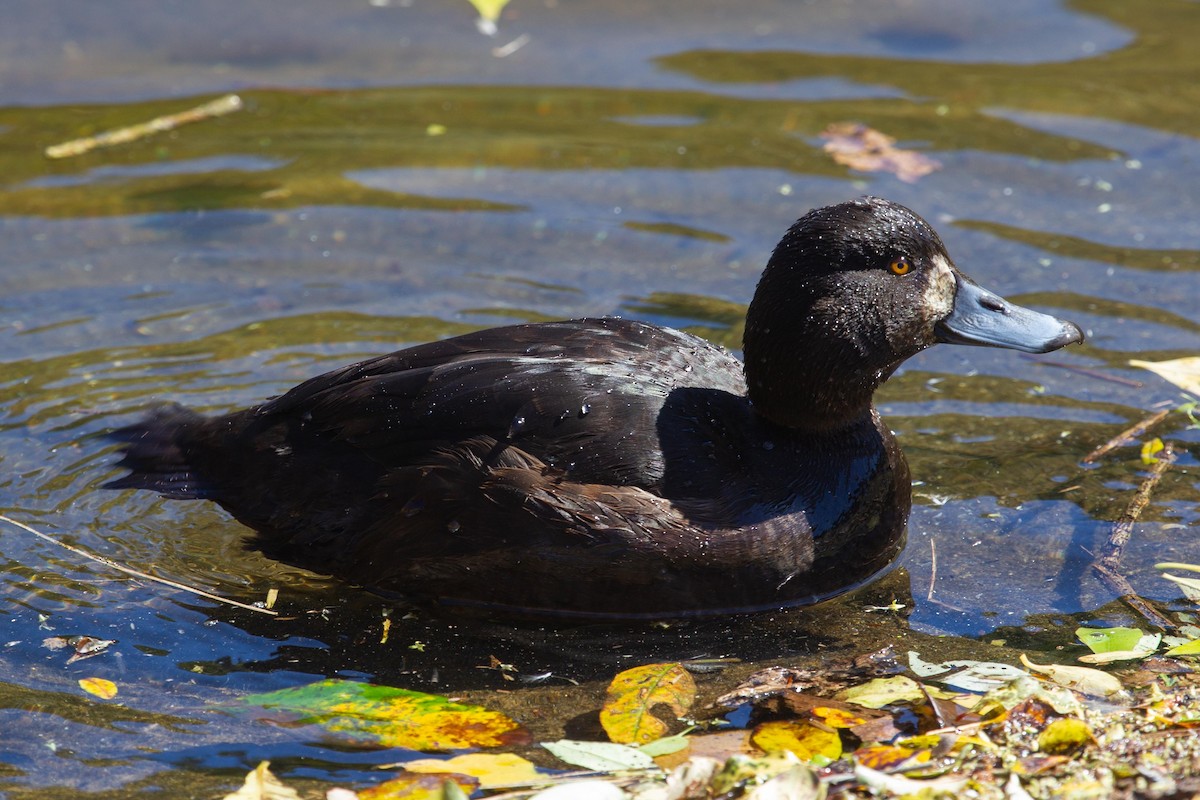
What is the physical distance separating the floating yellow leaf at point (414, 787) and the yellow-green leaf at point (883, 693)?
1.12 meters

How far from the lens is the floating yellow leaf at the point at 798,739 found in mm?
3660

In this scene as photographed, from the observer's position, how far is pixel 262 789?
11.4 ft

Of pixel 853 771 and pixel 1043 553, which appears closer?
pixel 853 771

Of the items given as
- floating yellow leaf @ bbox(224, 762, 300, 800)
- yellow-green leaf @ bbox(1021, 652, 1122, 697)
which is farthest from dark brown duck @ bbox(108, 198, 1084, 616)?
floating yellow leaf @ bbox(224, 762, 300, 800)

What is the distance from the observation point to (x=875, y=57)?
9000 millimetres

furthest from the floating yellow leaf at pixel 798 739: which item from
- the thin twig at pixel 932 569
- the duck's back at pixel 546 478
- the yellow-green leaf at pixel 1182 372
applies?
the yellow-green leaf at pixel 1182 372

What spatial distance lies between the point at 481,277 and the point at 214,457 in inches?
87.1

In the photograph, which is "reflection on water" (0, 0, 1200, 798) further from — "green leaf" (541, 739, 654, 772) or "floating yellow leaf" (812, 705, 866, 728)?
"floating yellow leaf" (812, 705, 866, 728)

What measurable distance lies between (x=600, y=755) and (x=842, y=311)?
174 cm

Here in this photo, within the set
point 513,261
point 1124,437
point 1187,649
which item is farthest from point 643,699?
point 513,261

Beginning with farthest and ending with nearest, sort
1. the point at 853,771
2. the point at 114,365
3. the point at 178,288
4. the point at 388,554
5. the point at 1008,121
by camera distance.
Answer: the point at 1008,121 < the point at 178,288 < the point at 114,365 < the point at 388,554 < the point at 853,771

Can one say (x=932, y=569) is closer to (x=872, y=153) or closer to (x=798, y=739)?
(x=798, y=739)

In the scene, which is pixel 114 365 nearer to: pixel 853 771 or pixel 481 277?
pixel 481 277

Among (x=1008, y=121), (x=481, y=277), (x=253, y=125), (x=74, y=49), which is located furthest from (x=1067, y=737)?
(x=74, y=49)
